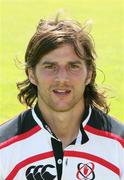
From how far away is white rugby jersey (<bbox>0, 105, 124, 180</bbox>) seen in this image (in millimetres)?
5113

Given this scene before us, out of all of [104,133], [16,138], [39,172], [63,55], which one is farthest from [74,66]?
[39,172]

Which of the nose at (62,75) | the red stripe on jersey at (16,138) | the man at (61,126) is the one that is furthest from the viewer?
the red stripe on jersey at (16,138)

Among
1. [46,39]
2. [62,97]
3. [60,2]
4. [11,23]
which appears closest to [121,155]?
[62,97]

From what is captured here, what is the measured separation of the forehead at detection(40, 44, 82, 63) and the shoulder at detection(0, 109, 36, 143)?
0.45 meters

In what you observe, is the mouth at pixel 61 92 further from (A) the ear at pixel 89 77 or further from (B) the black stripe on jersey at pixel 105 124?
(B) the black stripe on jersey at pixel 105 124

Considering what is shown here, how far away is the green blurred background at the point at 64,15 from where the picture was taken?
449 inches

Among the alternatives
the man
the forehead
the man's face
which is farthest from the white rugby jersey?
the forehead

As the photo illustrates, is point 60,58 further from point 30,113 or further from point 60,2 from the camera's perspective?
point 60,2

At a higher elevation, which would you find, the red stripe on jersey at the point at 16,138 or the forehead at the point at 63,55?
the forehead at the point at 63,55

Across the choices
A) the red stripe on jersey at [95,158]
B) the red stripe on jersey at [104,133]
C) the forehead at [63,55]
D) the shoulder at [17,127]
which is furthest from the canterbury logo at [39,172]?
the forehead at [63,55]

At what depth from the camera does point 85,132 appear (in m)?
5.21

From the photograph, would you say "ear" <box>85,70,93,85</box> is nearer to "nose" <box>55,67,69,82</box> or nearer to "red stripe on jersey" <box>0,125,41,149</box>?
"nose" <box>55,67,69,82</box>

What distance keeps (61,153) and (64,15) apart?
1.02 m

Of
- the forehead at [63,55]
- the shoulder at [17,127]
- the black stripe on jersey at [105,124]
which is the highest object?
the forehead at [63,55]
